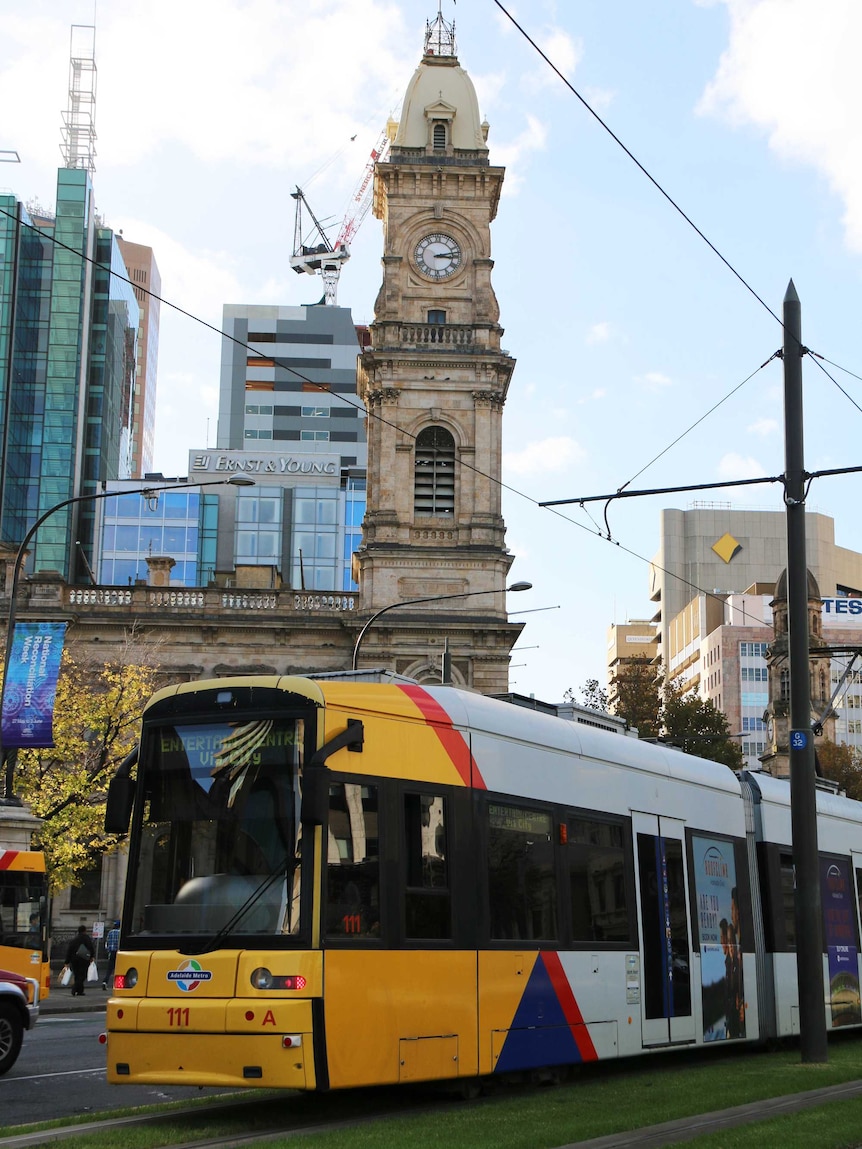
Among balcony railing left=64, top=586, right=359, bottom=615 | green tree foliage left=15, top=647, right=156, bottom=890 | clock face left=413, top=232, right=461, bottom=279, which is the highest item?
clock face left=413, top=232, right=461, bottom=279

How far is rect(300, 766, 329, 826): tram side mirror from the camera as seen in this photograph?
1109 centimetres

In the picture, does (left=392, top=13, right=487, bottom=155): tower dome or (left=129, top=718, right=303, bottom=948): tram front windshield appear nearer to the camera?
(left=129, top=718, right=303, bottom=948): tram front windshield

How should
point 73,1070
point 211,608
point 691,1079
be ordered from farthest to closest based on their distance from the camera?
point 211,608 → point 73,1070 → point 691,1079

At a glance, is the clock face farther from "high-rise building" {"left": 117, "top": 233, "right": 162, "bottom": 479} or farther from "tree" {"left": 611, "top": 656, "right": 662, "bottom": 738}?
"high-rise building" {"left": 117, "top": 233, "right": 162, "bottom": 479}

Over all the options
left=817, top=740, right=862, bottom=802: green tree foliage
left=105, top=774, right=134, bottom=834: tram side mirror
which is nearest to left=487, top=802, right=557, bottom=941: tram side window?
left=105, top=774, right=134, bottom=834: tram side mirror

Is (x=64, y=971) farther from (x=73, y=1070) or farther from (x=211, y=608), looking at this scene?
(x=73, y=1070)

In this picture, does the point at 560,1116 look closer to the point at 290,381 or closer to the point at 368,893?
the point at 368,893

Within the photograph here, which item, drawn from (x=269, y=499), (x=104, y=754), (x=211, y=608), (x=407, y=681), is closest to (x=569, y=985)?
(x=407, y=681)

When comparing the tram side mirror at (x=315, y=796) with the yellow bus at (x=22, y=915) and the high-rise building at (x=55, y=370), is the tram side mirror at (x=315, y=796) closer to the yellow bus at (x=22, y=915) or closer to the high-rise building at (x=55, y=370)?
the yellow bus at (x=22, y=915)

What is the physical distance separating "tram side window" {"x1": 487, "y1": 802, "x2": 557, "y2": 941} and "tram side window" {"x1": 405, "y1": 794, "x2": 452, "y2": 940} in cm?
65

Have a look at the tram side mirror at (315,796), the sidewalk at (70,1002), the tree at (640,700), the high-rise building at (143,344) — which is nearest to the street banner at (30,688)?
the sidewalk at (70,1002)

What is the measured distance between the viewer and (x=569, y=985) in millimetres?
13812

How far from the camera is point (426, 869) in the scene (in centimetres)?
1212

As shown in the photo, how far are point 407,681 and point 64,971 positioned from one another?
2728cm
